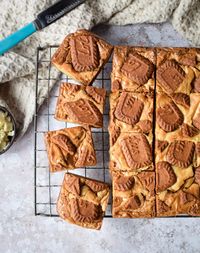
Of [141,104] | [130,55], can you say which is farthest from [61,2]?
[141,104]

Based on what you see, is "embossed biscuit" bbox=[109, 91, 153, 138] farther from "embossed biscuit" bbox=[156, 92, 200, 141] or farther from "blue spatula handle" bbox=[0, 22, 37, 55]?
"blue spatula handle" bbox=[0, 22, 37, 55]

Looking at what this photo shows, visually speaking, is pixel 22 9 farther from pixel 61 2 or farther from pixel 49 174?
pixel 49 174

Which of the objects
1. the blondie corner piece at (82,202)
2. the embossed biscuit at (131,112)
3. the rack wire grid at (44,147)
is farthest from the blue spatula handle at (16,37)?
the blondie corner piece at (82,202)

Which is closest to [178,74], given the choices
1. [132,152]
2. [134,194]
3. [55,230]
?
[132,152]

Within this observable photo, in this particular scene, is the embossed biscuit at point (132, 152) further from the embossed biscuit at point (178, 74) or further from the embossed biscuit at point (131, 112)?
the embossed biscuit at point (178, 74)

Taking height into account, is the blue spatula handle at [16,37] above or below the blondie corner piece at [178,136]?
above
